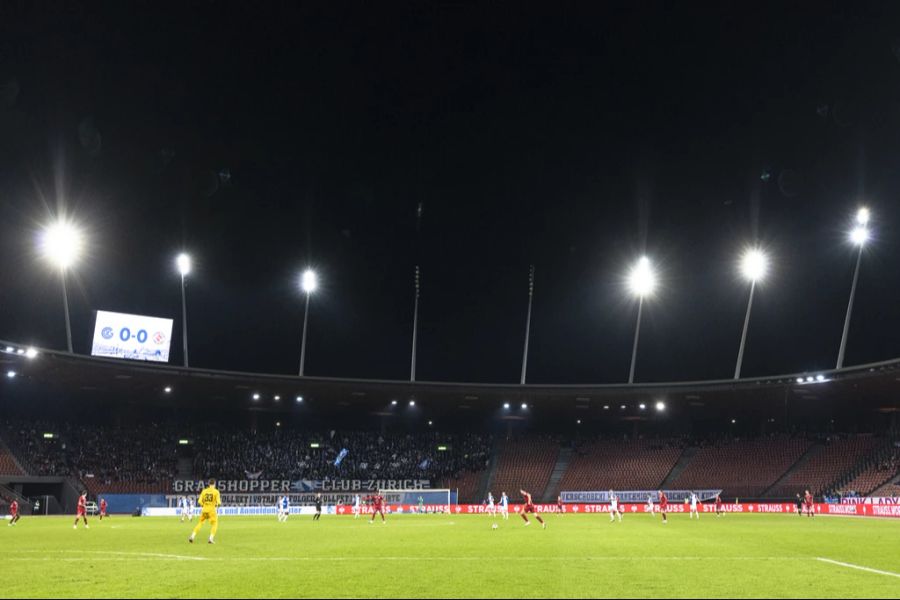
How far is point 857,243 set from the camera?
48.5 m

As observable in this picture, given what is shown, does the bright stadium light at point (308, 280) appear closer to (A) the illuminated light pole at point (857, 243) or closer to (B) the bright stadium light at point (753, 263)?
(B) the bright stadium light at point (753, 263)

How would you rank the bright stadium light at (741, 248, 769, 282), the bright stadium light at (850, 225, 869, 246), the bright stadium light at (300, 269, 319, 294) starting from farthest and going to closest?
the bright stadium light at (300, 269, 319, 294), the bright stadium light at (741, 248, 769, 282), the bright stadium light at (850, 225, 869, 246)

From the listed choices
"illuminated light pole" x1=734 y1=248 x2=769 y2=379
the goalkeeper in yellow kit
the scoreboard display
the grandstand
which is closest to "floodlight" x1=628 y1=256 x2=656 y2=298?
"illuminated light pole" x1=734 y1=248 x2=769 y2=379

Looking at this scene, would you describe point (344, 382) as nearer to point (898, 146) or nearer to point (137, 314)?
point (137, 314)

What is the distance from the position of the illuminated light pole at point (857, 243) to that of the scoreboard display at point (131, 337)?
4826 centimetres

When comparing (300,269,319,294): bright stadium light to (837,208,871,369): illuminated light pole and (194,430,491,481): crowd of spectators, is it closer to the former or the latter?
(194,430,491,481): crowd of spectators

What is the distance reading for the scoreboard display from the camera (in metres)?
54.7

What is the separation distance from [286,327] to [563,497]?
99.7 feet

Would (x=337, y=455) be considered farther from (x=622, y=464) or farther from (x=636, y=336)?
(x=636, y=336)

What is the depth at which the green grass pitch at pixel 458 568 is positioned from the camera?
12.5m

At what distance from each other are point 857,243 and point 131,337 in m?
51.0

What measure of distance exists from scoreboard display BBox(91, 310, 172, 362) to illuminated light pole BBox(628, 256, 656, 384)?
3558cm

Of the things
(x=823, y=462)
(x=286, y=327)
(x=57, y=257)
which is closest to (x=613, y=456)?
(x=823, y=462)

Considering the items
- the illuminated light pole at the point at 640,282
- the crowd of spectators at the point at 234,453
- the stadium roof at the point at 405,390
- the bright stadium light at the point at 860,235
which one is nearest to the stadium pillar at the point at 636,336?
the illuminated light pole at the point at 640,282
